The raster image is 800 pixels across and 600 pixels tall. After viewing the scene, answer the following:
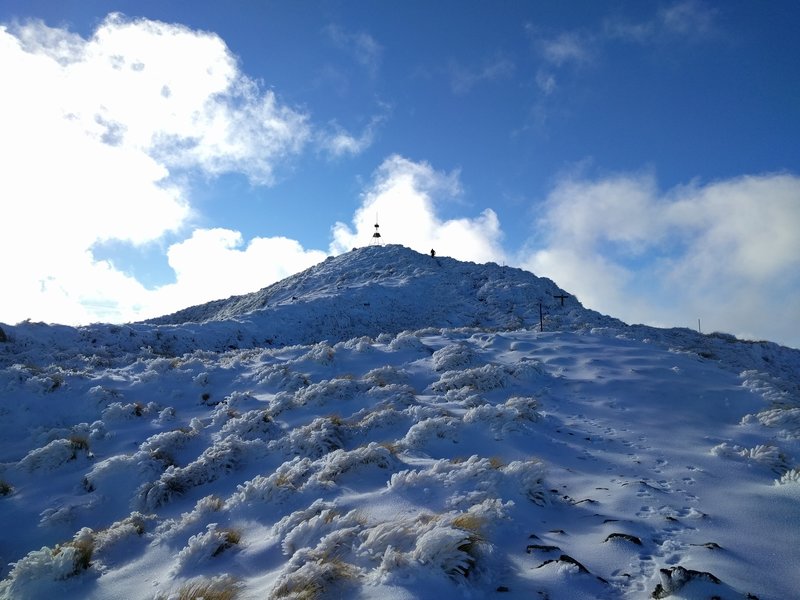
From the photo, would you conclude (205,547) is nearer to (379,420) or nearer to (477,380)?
(379,420)

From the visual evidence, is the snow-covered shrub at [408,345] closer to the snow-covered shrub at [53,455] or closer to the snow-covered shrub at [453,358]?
the snow-covered shrub at [453,358]

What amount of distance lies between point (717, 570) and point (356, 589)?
3399 mm

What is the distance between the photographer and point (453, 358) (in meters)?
14.8

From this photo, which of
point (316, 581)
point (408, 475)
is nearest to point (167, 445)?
point (408, 475)

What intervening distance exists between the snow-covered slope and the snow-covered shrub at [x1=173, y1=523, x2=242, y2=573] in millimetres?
25

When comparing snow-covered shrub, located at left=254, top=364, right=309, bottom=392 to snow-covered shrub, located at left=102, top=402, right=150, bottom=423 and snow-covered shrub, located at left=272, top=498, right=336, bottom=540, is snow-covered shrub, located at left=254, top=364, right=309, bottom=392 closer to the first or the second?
snow-covered shrub, located at left=102, top=402, right=150, bottom=423

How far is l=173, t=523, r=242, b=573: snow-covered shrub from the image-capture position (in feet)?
19.0

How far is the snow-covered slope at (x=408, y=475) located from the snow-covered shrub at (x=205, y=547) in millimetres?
25

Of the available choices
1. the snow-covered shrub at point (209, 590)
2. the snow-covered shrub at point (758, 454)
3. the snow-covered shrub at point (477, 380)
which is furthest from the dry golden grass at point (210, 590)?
the snow-covered shrub at point (477, 380)

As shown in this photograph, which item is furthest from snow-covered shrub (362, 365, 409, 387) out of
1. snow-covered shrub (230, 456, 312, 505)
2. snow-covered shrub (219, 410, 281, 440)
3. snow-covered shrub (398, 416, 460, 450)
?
snow-covered shrub (230, 456, 312, 505)

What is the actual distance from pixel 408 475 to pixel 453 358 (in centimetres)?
806

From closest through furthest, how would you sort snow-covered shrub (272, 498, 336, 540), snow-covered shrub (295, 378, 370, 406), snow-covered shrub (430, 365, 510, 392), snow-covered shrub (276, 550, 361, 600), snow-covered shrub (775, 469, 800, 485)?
1. snow-covered shrub (276, 550, 361, 600)
2. snow-covered shrub (272, 498, 336, 540)
3. snow-covered shrub (775, 469, 800, 485)
4. snow-covered shrub (295, 378, 370, 406)
5. snow-covered shrub (430, 365, 510, 392)

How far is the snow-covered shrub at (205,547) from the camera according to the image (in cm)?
580

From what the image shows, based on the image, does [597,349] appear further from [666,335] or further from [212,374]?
[666,335]
